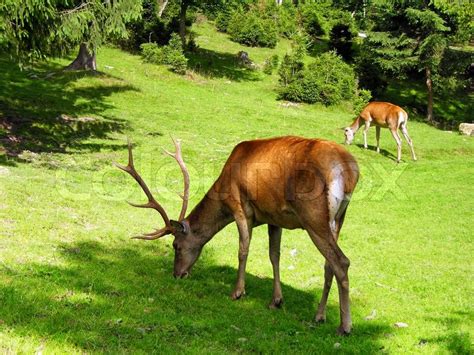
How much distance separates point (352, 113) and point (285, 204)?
2707cm

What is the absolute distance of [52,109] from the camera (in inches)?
920

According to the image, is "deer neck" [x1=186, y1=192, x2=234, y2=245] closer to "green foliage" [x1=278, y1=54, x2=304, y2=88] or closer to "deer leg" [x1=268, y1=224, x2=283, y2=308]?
"deer leg" [x1=268, y1=224, x2=283, y2=308]

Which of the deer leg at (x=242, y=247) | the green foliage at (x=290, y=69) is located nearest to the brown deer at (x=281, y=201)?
the deer leg at (x=242, y=247)

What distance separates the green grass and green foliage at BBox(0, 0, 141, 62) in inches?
129

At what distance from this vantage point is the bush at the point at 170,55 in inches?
1363

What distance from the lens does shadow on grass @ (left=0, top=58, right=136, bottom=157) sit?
19156 millimetres

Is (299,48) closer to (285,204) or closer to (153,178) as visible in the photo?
(153,178)

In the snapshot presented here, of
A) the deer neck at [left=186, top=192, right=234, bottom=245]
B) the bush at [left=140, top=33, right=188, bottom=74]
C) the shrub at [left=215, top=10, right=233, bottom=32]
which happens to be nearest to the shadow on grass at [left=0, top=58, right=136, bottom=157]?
the bush at [left=140, top=33, right=188, bottom=74]

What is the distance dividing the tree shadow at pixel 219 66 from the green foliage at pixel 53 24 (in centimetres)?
1718

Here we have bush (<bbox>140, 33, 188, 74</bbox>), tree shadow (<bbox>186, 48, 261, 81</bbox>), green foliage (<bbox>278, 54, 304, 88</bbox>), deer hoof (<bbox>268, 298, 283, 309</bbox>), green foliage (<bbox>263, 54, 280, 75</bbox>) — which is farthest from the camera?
green foliage (<bbox>263, 54, 280, 75</bbox>)

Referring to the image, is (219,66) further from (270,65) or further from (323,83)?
(323,83)

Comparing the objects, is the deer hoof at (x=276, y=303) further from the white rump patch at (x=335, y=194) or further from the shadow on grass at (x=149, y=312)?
the white rump patch at (x=335, y=194)

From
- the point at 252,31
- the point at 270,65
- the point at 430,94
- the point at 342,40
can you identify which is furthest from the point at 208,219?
the point at 252,31

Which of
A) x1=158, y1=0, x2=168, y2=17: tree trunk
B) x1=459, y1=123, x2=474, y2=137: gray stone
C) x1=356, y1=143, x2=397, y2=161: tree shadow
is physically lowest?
x1=459, y1=123, x2=474, y2=137: gray stone
